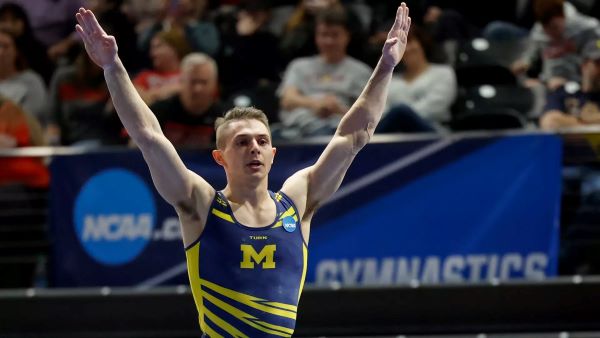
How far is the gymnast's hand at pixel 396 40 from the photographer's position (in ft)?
16.8

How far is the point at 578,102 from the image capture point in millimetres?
7996

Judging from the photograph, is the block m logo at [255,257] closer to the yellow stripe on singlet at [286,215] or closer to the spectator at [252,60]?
the yellow stripe on singlet at [286,215]

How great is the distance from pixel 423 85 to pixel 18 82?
3803 millimetres

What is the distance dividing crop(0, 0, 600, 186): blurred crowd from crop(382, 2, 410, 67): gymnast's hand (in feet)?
9.18

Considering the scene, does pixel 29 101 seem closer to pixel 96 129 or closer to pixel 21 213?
pixel 96 129

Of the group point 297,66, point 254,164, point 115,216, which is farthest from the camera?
point 297,66

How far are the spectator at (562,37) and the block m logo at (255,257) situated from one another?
14.5 feet

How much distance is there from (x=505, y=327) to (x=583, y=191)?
1.08 m

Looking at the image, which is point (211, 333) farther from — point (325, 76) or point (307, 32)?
point (307, 32)

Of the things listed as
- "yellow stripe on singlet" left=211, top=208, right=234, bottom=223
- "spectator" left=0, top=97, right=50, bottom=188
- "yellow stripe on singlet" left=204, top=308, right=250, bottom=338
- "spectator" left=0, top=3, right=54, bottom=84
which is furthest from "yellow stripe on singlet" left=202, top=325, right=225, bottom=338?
"spectator" left=0, top=3, right=54, bottom=84

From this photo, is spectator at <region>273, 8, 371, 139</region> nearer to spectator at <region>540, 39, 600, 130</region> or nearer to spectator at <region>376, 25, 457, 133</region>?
spectator at <region>376, 25, 457, 133</region>

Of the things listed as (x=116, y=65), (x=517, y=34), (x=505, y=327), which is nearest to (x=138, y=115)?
(x=116, y=65)

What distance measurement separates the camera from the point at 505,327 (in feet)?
24.4

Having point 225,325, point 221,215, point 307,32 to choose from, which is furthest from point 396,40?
point 307,32
